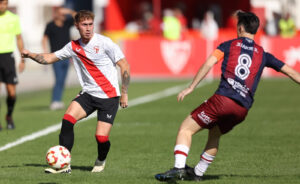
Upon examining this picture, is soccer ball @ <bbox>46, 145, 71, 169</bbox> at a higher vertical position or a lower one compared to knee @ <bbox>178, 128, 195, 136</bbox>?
lower

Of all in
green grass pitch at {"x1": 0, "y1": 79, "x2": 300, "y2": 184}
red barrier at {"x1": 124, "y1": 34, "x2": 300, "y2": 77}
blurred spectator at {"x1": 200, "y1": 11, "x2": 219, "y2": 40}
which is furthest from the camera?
blurred spectator at {"x1": 200, "y1": 11, "x2": 219, "y2": 40}

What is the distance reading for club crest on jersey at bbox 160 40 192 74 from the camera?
26.8m

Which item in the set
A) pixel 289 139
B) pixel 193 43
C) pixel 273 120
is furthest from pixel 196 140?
pixel 193 43

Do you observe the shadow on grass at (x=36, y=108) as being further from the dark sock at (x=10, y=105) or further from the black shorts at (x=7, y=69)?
the black shorts at (x=7, y=69)

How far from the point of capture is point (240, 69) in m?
7.84

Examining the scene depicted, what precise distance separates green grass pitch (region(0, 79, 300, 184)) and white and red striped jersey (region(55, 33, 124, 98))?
3.16 feet

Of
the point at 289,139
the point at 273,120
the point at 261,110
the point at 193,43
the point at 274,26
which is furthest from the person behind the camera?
the point at 274,26

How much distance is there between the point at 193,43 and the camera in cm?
2700

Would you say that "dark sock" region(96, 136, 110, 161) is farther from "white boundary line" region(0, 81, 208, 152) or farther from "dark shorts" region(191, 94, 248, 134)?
"white boundary line" region(0, 81, 208, 152)

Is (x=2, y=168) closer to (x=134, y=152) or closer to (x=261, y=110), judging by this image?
(x=134, y=152)

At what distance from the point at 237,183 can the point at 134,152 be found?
8.92 feet

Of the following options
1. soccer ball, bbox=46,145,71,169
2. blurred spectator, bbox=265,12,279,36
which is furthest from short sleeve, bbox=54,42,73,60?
blurred spectator, bbox=265,12,279,36

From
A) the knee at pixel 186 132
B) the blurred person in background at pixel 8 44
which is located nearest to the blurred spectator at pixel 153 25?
the blurred person in background at pixel 8 44

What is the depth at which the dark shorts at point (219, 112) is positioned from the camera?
7.81 metres
